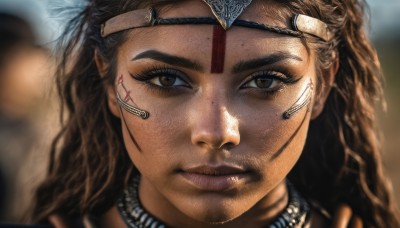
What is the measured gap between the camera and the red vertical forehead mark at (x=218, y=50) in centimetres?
271

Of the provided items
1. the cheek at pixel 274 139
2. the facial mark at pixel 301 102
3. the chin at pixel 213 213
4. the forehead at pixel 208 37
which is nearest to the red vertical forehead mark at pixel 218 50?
the forehead at pixel 208 37

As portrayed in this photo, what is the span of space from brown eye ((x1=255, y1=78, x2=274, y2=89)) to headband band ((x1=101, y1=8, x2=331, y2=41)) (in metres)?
0.21

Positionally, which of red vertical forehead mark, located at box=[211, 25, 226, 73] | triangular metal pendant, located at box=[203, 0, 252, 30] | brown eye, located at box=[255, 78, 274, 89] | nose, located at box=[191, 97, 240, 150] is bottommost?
nose, located at box=[191, 97, 240, 150]

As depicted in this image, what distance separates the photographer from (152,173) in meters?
2.88

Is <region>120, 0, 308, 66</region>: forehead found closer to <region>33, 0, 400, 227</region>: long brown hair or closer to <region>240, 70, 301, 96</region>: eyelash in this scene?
<region>240, 70, 301, 96</region>: eyelash

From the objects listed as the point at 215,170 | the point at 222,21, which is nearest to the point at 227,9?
the point at 222,21

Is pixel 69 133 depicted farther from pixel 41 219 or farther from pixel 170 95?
pixel 170 95

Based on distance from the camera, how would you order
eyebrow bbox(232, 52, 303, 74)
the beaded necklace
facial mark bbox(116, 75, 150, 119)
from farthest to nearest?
the beaded necklace, facial mark bbox(116, 75, 150, 119), eyebrow bbox(232, 52, 303, 74)

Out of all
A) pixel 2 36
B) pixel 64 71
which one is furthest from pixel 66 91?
pixel 2 36

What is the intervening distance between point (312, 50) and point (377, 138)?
0.88m

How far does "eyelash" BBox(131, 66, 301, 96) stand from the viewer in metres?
2.80

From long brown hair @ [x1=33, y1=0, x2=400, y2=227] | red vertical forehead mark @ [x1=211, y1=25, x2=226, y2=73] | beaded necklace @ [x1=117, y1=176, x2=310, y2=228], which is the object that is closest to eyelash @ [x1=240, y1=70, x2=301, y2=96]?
red vertical forehead mark @ [x1=211, y1=25, x2=226, y2=73]

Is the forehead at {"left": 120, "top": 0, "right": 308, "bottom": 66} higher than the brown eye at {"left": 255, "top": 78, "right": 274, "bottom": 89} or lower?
higher

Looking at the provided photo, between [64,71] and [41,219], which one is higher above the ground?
[64,71]
